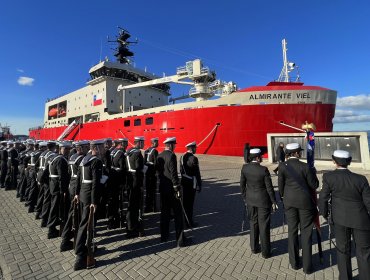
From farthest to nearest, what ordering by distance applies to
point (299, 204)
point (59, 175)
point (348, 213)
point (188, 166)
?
point (188, 166) → point (59, 175) → point (299, 204) → point (348, 213)

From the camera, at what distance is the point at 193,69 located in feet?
61.0

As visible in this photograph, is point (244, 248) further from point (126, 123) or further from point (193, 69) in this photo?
point (126, 123)

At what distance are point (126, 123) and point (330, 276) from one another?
20054mm

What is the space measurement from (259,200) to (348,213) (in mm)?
1339

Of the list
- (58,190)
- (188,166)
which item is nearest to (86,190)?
(58,190)

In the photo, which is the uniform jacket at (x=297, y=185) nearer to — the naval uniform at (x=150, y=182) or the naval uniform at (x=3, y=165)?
the naval uniform at (x=150, y=182)

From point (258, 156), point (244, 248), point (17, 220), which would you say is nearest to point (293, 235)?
point (244, 248)

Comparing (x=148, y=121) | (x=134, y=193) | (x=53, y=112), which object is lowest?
(x=134, y=193)

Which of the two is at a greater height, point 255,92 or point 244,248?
point 255,92

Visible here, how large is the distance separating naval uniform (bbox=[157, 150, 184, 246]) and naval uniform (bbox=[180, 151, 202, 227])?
587mm

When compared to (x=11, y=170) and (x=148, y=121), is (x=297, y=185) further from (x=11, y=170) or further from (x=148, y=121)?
(x=148, y=121)

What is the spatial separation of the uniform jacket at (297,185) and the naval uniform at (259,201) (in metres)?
0.28

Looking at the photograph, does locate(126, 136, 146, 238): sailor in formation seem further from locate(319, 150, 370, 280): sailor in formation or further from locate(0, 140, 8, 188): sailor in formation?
locate(0, 140, 8, 188): sailor in formation

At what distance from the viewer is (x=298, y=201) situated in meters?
3.55
